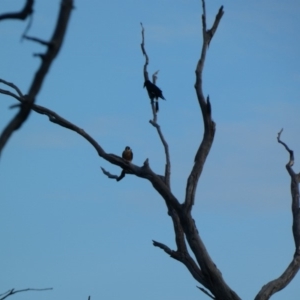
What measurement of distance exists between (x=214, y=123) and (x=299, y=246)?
2146 millimetres

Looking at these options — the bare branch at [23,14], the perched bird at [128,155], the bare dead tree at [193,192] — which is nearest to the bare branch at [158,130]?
the bare dead tree at [193,192]

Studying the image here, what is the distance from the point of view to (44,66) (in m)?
1.24

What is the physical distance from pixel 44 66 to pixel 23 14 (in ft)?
0.53

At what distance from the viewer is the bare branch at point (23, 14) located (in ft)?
4.43

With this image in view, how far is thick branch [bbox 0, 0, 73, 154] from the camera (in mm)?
1236

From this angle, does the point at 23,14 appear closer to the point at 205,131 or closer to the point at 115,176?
the point at 205,131

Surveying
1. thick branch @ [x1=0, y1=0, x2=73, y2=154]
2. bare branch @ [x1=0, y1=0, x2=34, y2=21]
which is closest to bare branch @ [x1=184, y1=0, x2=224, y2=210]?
bare branch @ [x1=0, y1=0, x2=34, y2=21]

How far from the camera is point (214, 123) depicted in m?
8.32

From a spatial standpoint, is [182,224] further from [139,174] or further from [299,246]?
[299,246]

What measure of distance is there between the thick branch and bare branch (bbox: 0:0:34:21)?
4.2 inches

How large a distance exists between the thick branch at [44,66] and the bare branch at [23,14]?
108 millimetres

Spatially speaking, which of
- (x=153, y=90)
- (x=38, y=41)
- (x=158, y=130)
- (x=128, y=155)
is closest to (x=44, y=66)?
(x=38, y=41)

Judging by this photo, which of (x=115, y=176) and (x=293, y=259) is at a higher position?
(x=115, y=176)

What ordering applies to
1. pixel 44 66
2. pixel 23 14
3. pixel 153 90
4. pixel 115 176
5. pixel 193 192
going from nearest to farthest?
pixel 44 66 < pixel 23 14 < pixel 193 192 < pixel 115 176 < pixel 153 90
